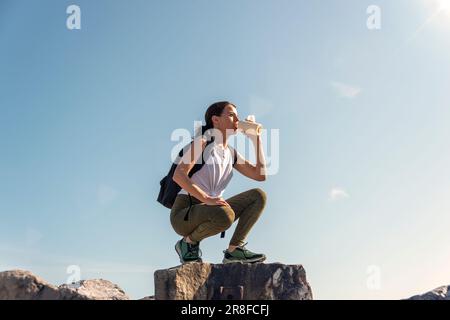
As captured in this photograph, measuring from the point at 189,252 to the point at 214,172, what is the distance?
3.47 ft

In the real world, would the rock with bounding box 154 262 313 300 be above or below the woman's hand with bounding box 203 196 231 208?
below

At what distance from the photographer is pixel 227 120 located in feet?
21.2

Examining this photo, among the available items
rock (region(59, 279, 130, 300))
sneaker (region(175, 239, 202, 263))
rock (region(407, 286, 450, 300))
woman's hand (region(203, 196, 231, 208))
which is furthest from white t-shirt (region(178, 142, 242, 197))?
rock (region(407, 286, 450, 300))

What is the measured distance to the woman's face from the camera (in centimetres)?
646

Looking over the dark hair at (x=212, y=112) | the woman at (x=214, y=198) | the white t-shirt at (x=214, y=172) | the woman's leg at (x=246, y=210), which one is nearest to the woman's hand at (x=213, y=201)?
the woman at (x=214, y=198)

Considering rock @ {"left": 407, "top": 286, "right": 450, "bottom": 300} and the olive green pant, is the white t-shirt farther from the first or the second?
rock @ {"left": 407, "top": 286, "right": 450, "bottom": 300}

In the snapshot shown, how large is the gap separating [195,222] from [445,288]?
362cm

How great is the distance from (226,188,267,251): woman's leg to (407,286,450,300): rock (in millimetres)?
2337

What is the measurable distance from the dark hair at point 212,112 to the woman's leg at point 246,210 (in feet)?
3.28

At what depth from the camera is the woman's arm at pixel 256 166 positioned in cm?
671

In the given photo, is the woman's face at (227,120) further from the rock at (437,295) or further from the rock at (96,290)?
the rock at (437,295)
